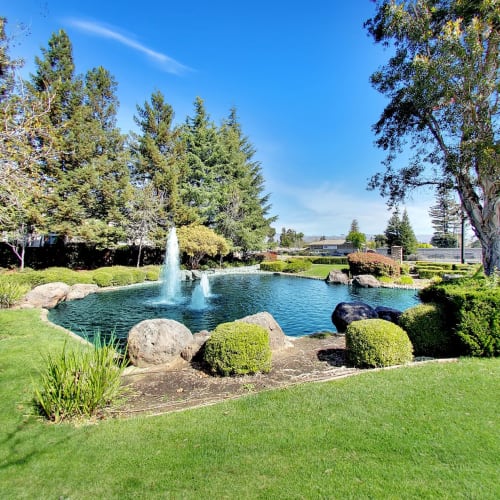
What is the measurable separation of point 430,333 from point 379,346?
133 cm

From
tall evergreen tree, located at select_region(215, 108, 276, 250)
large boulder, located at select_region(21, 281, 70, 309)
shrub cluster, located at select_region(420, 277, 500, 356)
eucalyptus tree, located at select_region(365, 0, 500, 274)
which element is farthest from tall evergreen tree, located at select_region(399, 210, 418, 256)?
large boulder, located at select_region(21, 281, 70, 309)

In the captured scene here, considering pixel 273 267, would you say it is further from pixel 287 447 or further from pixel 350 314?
pixel 287 447

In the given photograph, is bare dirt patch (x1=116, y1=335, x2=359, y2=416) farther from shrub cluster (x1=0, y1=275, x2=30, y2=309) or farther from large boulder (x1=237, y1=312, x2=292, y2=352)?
shrub cluster (x1=0, y1=275, x2=30, y2=309)

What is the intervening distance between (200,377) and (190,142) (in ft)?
99.0

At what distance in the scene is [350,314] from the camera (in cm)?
856

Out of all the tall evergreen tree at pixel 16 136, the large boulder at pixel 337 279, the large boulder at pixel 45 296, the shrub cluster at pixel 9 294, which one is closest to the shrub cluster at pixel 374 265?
the large boulder at pixel 337 279

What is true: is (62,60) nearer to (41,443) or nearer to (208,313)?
(208,313)

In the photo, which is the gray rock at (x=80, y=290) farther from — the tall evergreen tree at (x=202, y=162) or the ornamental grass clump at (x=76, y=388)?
the tall evergreen tree at (x=202, y=162)

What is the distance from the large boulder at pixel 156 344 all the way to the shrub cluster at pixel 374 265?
1913 centimetres

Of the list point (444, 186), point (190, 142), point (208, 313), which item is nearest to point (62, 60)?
point (190, 142)

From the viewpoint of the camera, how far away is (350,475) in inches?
98.2

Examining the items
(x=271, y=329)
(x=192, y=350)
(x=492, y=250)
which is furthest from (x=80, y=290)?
(x=492, y=250)

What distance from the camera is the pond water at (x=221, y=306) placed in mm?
10142

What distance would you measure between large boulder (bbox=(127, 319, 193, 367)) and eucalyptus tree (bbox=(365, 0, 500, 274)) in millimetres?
8172
